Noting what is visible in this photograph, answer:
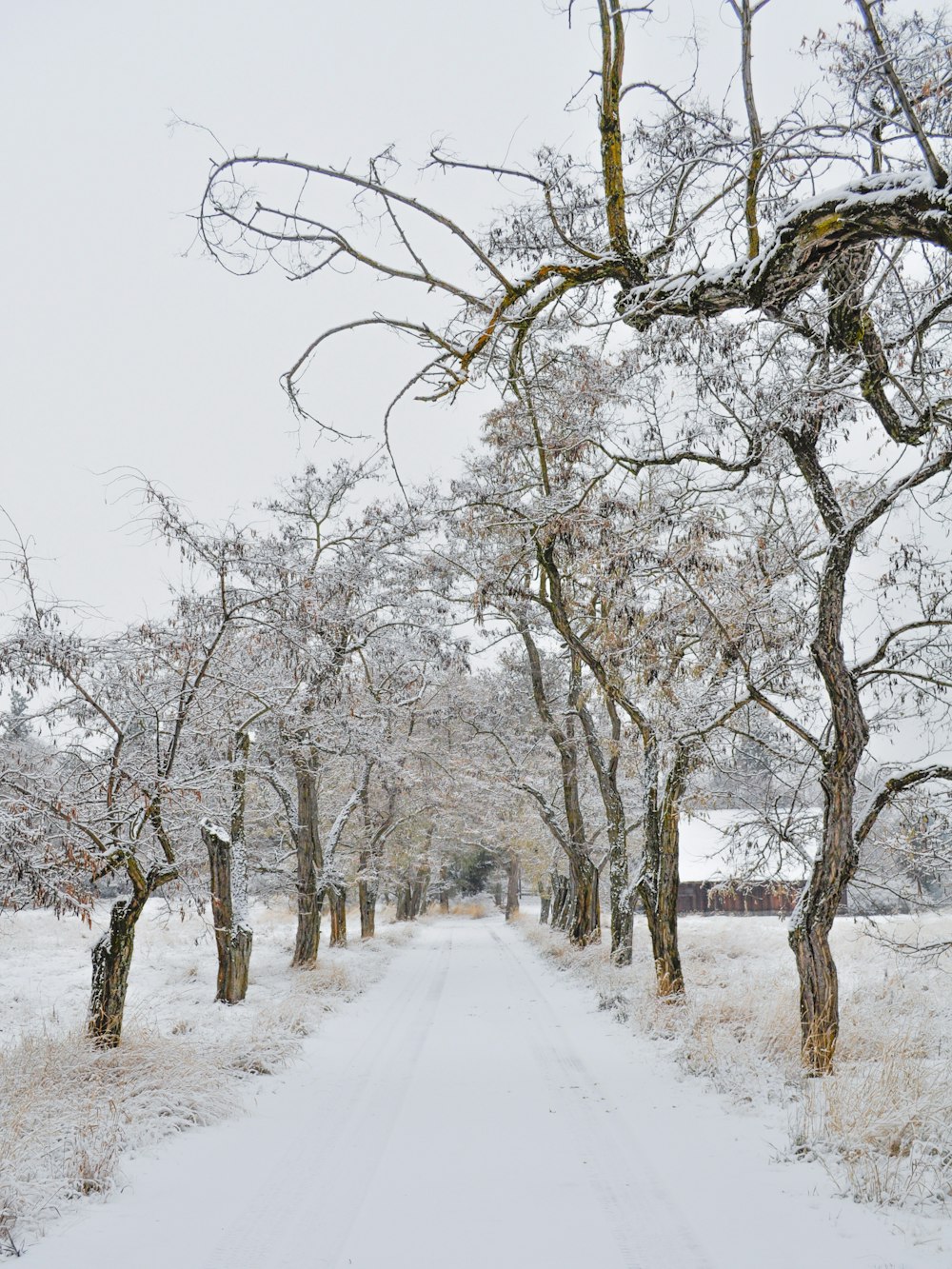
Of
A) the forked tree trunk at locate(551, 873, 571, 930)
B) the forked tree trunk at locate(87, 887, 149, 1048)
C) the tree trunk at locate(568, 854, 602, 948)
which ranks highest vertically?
the forked tree trunk at locate(87, 887, 149, 1048)

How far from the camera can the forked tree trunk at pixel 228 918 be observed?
40.3 ft

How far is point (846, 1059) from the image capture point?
23.6 feet

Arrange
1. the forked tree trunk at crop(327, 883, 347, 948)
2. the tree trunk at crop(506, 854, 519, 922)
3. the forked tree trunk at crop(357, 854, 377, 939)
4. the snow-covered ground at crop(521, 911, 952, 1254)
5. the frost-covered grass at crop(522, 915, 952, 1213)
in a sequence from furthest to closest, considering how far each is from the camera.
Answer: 1. the tree trunk at crop(506, 854, 519, 922)
2. the forked tree trunk at crop(357, 854, 377, 939)
3. the forked tree trunk at crop(327, 883, 347, 948)
4. the frost-covered grass at crop(522, 915, 952, 1213)
5. the snow-covered ground at crop(521, 911, 952, 1254)

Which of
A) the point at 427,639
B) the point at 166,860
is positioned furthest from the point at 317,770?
the point at 166,860

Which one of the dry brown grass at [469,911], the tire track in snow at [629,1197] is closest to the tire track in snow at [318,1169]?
the tire track in snow at [629,1197]

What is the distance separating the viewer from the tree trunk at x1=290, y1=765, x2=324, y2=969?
16.2 m

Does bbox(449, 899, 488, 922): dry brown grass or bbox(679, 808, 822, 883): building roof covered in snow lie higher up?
bbox(679, 808, 822, 883): building roof covered in snow

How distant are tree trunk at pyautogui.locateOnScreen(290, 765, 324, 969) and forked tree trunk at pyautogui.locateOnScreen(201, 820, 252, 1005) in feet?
9.48

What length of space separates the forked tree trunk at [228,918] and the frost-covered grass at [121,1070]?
395 mm

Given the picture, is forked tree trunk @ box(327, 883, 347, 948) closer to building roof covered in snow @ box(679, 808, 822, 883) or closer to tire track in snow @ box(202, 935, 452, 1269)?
tire track in snow @ box(202, 935, 452, 1269)

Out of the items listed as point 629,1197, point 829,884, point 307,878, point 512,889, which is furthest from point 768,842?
point 512,889

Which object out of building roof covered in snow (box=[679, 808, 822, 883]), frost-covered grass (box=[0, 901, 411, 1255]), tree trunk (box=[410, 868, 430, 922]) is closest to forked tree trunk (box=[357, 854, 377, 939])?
frost-covered grass (box=[0, 901, 411, 1255])

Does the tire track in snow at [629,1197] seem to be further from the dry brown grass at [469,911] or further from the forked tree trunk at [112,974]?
the dry brown grass at [469,911]

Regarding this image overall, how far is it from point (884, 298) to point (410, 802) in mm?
24648
